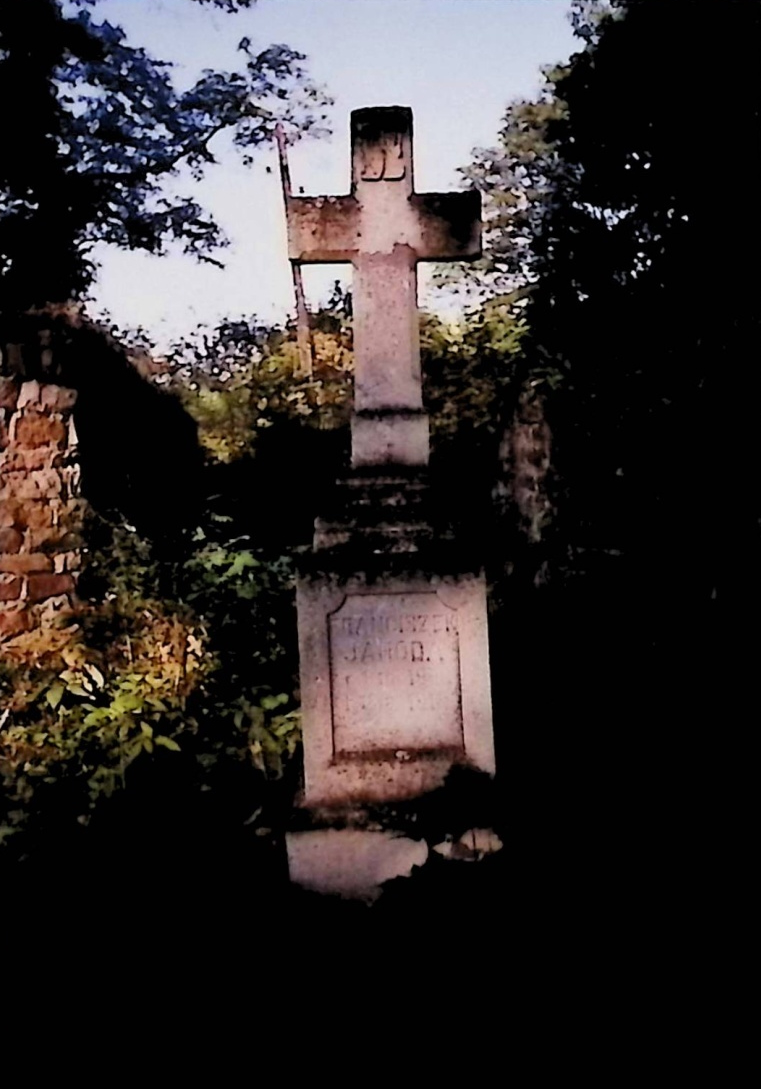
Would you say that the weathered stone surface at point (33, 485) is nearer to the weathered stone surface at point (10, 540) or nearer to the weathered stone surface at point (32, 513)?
the weathered stone surface at point (32, 513)

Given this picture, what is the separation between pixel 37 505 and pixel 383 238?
3.37 meters

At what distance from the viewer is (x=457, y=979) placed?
2816 millimetres

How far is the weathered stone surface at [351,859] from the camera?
336 cm

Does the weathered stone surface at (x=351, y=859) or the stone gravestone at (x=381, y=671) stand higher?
the stone gravestone at (x=381, y=671)

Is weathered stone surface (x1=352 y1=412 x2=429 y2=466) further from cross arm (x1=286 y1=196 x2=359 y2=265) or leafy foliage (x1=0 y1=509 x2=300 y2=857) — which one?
leafy foliage (x1=0 y1=509 x2=300 y2=857)

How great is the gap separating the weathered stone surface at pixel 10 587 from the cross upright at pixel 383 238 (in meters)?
3.12

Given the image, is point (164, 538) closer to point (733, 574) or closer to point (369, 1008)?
point (733, 574)

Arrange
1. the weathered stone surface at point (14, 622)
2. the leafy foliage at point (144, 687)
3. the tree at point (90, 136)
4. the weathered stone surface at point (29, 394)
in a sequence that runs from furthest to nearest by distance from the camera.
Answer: the tree at point (90, 136) → the weathered stone surface at point (29, 394) → the weathered stone surface at point (14, 622) → the leafy foliage at point (144, 687)

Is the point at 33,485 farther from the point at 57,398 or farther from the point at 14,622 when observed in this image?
the point at 14,622

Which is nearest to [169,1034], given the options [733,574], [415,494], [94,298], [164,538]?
[415,494]

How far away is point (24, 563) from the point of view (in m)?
5.98

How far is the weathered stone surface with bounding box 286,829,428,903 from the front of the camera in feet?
11.0

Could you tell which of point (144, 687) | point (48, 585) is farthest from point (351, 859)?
point (48, 585)

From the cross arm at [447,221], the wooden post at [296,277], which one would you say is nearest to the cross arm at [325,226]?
the cross arm at [447,221]
